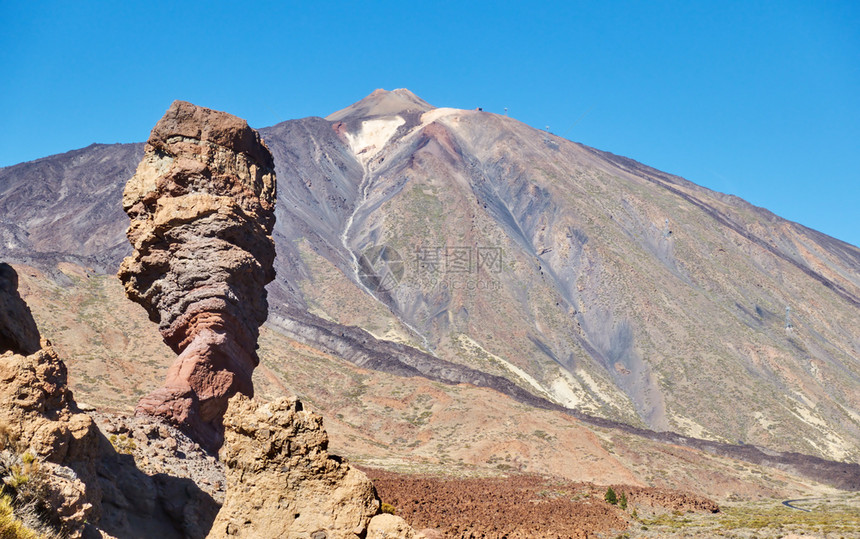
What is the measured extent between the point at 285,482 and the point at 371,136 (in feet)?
501

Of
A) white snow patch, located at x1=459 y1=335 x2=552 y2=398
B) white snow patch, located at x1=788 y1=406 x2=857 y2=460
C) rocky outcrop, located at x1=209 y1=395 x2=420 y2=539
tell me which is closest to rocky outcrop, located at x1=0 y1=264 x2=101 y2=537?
rocky outcrop, located at x1=209 y1=395 x2=420 y2=539

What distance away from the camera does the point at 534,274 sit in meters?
106

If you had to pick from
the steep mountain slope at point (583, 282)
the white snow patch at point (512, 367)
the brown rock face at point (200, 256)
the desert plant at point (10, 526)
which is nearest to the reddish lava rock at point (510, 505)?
the brown rock face at point (200, 256)

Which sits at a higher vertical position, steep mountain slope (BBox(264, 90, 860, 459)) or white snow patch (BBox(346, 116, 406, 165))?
white snow patch (BBox(346, 116, 406, 165))

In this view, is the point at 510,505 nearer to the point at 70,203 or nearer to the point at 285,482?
the point at 285,482

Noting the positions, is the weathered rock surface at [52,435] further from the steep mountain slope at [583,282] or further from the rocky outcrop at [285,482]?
the steep mountain slope at [583,282]

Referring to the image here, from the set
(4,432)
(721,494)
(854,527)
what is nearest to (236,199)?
(4,432)

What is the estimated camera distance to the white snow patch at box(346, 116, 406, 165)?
500ft

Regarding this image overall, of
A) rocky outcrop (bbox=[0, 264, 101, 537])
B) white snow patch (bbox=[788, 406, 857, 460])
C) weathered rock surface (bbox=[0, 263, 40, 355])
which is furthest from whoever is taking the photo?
white snow patch (bbox=[788, 406, 857, 460])

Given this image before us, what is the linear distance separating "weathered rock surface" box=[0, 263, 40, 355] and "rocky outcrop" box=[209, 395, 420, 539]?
5.03m

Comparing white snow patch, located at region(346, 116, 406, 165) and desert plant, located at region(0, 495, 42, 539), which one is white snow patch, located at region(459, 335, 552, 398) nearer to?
white snow patch, located at region(346, 116, 406, 165)

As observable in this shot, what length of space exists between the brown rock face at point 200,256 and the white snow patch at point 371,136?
131 metres

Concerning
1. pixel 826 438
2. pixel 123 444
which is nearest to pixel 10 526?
pixel 123 444

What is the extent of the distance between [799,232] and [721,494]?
130 meters
